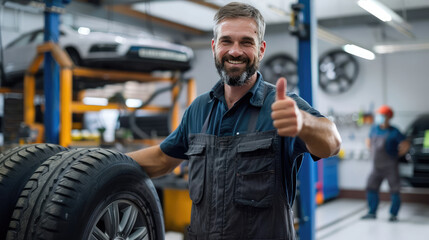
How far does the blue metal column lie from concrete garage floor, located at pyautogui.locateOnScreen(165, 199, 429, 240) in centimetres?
214

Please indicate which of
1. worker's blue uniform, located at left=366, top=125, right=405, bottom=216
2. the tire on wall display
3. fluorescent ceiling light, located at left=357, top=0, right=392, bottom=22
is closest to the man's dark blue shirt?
fluorescent ceiling light, located at left=357, top=0, right=392, bottom=22

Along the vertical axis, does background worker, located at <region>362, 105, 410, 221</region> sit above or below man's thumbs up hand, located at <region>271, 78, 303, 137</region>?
below

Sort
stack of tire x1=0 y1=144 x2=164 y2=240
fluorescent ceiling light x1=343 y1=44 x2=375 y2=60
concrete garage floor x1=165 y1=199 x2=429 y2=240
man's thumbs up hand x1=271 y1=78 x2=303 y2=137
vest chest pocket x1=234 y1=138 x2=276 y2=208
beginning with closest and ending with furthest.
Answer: man's thumbs up hand x1=271 y1=78 x2=303 y2=137 < stack of tire x1=0 y1=144 x2=164 y2=240 < vest chest pocket x1=234 y1=138 x2=276 y2=208 < concrete garage floor x1=165 y1=199 x2=429 y2=240 < fluorescent ceiling light x1=343 y1=44 x2=375 y2=60

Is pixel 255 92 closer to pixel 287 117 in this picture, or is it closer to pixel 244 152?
pixel 244 152

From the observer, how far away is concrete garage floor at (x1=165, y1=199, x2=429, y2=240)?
6207 millimetres

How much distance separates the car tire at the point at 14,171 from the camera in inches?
65.6

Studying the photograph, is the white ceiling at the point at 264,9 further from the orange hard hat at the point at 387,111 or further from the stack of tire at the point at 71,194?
the stack of tire at the point at 71,194

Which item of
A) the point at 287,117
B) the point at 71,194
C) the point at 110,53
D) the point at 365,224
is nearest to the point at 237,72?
the point at 287,117

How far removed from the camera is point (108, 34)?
552cm

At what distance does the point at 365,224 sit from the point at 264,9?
4.57 metres

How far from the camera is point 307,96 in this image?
3988mm

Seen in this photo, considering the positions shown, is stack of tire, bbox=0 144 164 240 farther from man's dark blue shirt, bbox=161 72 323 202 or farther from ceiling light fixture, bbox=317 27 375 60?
ceiling light fixture, bbox=317 27 375 60

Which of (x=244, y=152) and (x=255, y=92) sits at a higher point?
(x=255, y=92)

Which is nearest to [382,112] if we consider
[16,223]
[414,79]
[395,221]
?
[395,221]
